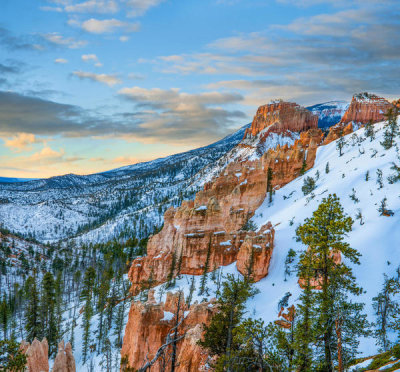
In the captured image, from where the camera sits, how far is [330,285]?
14016 millimetres

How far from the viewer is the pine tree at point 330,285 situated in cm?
1274

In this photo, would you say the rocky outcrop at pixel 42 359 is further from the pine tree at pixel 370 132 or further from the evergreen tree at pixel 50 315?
the pine tree at pixel 370 132

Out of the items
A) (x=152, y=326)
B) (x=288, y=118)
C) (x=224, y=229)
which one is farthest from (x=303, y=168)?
(x=288, y=118)

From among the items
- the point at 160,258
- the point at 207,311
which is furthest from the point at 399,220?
the point at 160,258

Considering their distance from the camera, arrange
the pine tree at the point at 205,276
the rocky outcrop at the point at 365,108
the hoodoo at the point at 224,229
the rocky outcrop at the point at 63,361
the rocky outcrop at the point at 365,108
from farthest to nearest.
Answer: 1. the rocky outcrop at the point at 365,108
2. the rocky outcrop at the point at 365,108
3. the hoodoo at the point at 224,229
4. the pine tree at the point at 205,276
5. the rocky outcrop at the point at 63,361

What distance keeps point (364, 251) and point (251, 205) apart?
101ft

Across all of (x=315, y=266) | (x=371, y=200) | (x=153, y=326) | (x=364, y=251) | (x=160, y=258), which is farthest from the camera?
(x=160, y=258)

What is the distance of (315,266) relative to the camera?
48.0ft

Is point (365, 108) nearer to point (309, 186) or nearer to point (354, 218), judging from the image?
point (309, 186)

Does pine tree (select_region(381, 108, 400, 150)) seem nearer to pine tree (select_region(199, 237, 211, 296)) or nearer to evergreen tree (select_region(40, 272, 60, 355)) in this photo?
pine tree (select_region(199, 237, 211, 296))

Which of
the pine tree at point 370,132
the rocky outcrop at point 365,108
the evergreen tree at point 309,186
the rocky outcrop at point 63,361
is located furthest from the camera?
the rocky outcrop at point 365,108

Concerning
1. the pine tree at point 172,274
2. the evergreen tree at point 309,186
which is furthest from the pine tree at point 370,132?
the pine tree at point 172,274

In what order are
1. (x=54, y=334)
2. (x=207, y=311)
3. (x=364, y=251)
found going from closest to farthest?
(x=207, y=311), (x=364, y=251), (x=54, y=334)

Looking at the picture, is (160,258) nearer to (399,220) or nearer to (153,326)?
(153,326)
